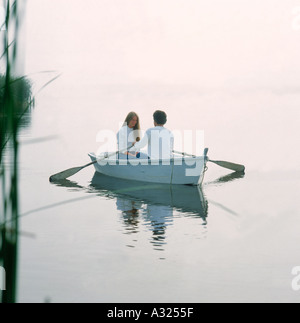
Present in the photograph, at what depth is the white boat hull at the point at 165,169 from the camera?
39.5 feet

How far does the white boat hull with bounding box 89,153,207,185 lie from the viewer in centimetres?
1203

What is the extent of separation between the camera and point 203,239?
787 centimetres

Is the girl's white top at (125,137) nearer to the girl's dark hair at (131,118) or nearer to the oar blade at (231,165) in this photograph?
the girl's dark hair at (131,118)

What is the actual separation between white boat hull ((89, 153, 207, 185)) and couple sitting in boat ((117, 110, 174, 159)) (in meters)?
0.17

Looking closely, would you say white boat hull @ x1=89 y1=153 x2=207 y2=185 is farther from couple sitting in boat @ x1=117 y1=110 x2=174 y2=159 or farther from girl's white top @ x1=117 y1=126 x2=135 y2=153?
girl's white top @ x1=117 y1=126 x2=135 y2=153

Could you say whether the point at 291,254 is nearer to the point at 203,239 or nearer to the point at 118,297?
the point at 203,239

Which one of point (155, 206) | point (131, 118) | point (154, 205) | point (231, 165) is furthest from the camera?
point (231, 165)

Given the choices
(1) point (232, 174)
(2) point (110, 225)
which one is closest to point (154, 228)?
(2) point (110, 225)

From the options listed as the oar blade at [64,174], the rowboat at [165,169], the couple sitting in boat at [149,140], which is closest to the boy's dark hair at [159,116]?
the couple sitting in boat at [149,140]

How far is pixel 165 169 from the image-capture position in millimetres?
12320

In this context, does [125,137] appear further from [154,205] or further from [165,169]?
[154,205]

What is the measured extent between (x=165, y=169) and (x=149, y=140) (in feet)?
3.05

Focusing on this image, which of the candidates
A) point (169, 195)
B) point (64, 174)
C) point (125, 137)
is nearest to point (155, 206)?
point (169, 195)

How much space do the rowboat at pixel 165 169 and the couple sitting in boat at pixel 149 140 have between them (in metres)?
0.16
